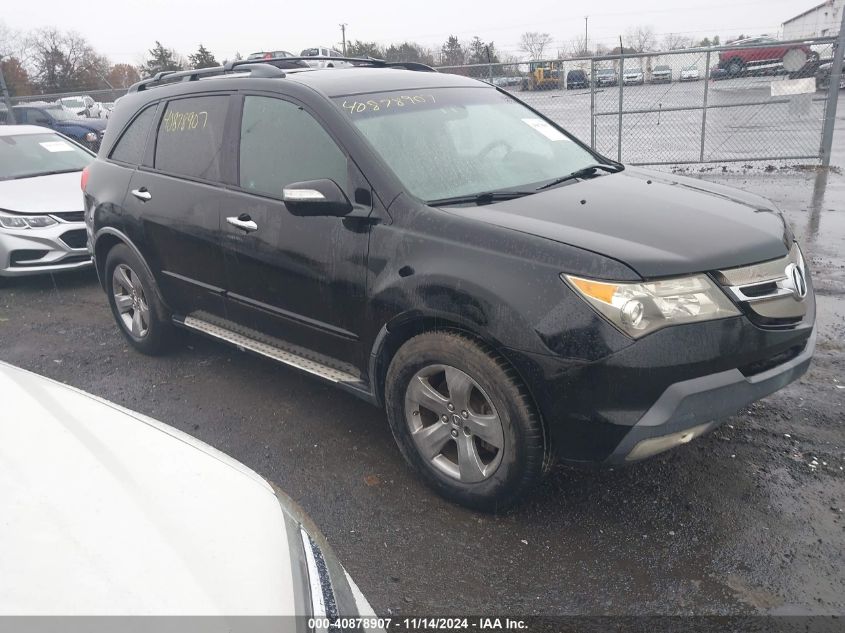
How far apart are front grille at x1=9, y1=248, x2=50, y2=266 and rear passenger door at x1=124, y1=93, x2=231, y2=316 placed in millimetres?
2762

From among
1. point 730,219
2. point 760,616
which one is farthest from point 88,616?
point 730,219

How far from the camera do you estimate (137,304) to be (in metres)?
4.99

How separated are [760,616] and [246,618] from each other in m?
1.87

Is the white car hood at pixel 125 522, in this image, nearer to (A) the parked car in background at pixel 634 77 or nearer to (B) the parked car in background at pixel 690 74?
(B) the parked car in background at pixel 690 74

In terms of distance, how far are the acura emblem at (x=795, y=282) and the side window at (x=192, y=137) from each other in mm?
2999

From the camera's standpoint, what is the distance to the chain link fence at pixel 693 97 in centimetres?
1049

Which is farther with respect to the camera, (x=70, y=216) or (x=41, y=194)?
(x=41, y=194)

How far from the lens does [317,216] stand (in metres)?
3.42

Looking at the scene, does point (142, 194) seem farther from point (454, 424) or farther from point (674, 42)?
point (674, 42)

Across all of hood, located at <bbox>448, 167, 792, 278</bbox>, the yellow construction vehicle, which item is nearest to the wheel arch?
hood, located at <bbox>448, 167, 792, 278</bbox>

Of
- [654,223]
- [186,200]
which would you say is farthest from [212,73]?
[654,223]

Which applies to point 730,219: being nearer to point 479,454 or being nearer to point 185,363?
point 479,454

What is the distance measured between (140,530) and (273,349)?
2.27 metres

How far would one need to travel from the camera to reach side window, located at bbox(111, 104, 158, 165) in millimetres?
4723
